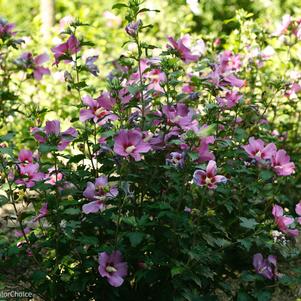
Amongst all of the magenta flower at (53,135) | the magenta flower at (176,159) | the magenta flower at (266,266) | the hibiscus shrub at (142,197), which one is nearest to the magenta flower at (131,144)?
the hibiscus shrub at (142,197)

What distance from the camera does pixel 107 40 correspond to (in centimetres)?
617

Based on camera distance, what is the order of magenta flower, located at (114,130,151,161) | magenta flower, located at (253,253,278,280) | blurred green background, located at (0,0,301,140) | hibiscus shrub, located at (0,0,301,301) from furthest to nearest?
1. blurred green background, located at (0,0,301,140)
2. magenta flower, located at (253,253,278,280)
3. hibiscus shrub, located at (0,0,301,301)
4. magenta flower, located at (114,130,151,161)

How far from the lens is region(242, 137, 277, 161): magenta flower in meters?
2.20

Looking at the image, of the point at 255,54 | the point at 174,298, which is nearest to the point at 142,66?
the point at 174,298

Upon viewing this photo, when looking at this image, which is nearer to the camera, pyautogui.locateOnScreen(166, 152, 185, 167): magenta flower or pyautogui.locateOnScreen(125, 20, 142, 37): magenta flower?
pyautogui.locateOnScreen(166, 152, 185, 167): magenta flower

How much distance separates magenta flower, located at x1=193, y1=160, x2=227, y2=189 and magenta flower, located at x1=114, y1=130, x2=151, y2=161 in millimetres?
193

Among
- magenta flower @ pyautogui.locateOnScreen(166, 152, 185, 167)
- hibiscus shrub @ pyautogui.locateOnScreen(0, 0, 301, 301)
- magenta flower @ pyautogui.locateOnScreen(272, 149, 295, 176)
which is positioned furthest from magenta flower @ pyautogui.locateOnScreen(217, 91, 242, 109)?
magenta flower @ pyautogui.locateOnScreen(166, 152, 185, 167)

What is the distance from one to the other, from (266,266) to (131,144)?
0.80 meters

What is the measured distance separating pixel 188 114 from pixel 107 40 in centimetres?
423

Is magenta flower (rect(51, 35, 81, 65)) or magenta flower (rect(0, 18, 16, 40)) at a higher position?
magenta flower (rect(51, 35, 81, 65))

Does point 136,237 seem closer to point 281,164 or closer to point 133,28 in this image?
point 281,164

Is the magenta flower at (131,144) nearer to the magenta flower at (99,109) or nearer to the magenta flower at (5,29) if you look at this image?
the magenta flower at (99,109)

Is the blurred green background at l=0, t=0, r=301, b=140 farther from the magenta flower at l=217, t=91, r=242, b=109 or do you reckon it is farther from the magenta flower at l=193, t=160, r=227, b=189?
the magenta flower at l=193, t=160, r=227, b=189

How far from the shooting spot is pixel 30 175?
7.14 ft
